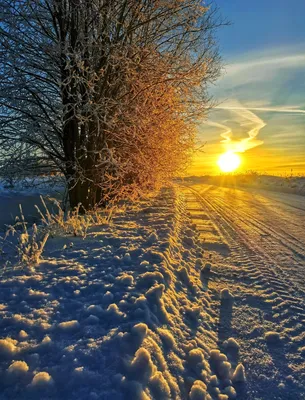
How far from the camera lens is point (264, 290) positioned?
3.96m

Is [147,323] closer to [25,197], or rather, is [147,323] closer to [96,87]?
[96,87]

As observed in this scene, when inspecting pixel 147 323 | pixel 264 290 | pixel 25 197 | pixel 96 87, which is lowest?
pixel 264 290

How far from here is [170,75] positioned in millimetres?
7141

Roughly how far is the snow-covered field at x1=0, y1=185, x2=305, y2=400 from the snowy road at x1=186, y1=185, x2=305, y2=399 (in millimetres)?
14

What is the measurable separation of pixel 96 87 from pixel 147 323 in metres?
5.73

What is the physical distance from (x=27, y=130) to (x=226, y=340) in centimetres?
636

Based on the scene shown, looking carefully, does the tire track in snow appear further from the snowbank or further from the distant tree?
the distant tree

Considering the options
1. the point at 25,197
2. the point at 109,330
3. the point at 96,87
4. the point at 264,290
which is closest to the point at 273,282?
the point at 264,290

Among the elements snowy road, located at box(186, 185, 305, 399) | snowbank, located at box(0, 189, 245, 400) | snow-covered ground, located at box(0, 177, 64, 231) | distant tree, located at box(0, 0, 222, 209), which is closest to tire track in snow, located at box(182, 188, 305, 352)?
snowy road, located at box(186, 185, 305, 399)

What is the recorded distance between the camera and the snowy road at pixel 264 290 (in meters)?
2.51

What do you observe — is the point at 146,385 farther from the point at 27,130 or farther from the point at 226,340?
the point at 27,130

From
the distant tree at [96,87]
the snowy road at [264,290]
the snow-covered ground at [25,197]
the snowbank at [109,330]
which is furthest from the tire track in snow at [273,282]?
the snow-covered ground at [25,197]

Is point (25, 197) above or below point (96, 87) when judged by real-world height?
below

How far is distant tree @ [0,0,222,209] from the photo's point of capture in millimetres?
6203
